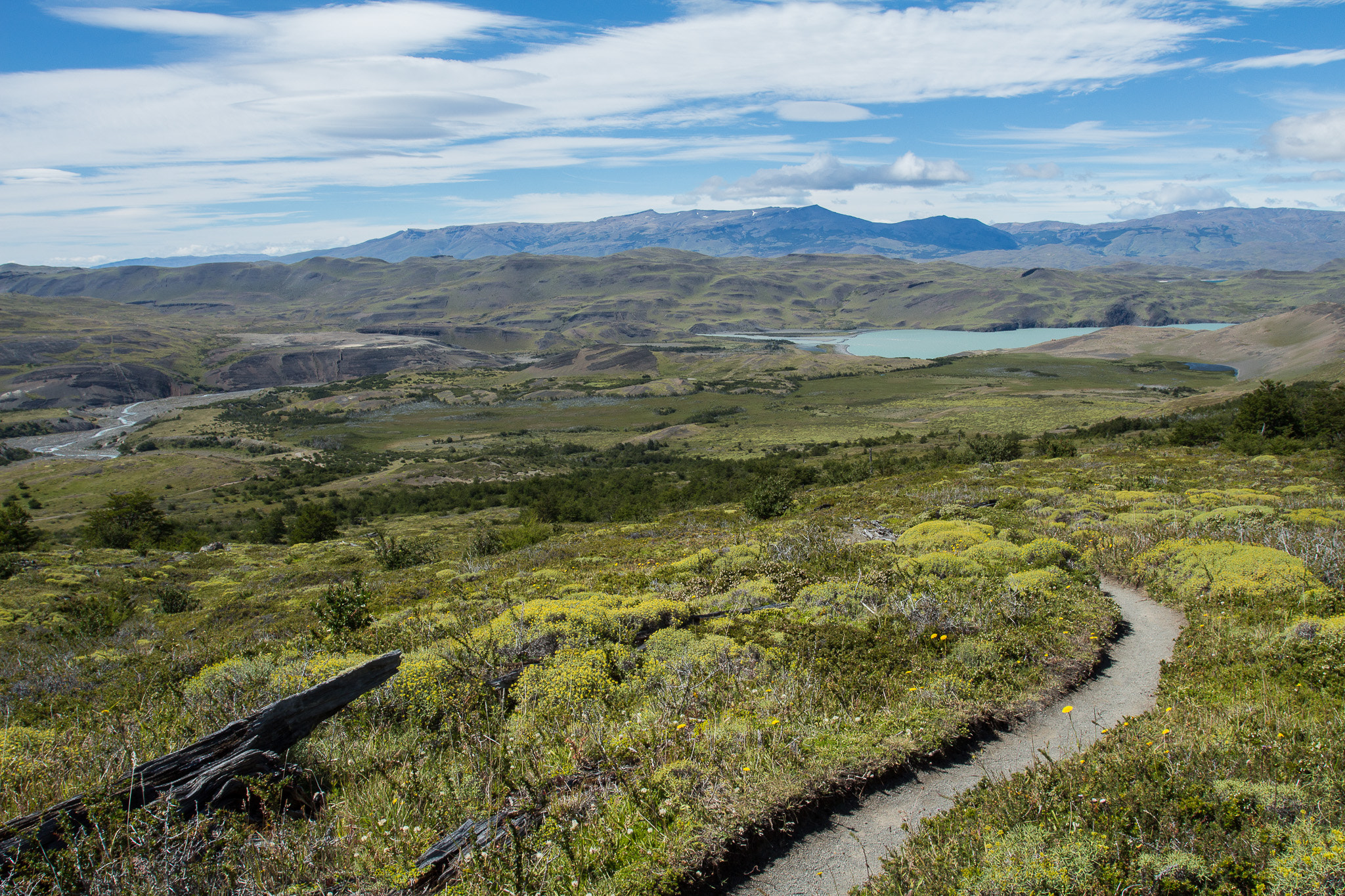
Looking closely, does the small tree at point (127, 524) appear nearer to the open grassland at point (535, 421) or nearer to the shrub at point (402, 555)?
the open grassland at point (535, 421)

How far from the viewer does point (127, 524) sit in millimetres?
48688

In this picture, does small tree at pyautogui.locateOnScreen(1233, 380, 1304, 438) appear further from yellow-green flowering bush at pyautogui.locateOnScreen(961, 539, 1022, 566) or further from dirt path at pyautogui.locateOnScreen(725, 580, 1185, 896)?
dirt path at pyautogui.locateOnScreen(725, 580, 1185, 896)

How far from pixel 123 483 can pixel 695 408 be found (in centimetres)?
9859

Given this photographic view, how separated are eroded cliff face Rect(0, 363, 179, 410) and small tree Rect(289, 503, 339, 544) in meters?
178

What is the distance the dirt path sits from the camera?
16.3 ft

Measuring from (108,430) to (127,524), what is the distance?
5178 inches

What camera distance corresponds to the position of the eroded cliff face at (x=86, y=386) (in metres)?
171

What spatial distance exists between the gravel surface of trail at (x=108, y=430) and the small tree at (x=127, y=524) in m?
85.3

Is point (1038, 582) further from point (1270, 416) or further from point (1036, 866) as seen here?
point (1270, 416)

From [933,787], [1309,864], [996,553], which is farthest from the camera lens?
[996,553]

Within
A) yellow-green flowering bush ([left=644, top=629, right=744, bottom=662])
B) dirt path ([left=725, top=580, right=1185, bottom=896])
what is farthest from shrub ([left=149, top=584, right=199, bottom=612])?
dirt path ([left=725, top=580, right=1185, bottom=896])

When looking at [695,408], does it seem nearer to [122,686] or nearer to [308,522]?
[308,522]

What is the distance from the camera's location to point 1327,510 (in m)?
15.1

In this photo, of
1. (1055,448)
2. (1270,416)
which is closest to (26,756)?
(1055,448)
